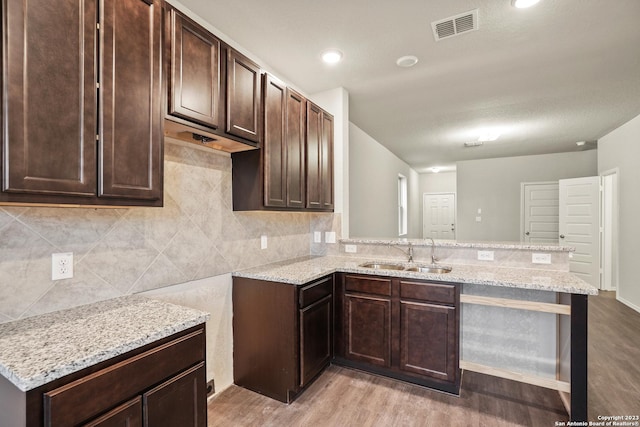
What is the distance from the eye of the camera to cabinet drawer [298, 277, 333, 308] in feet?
7.11

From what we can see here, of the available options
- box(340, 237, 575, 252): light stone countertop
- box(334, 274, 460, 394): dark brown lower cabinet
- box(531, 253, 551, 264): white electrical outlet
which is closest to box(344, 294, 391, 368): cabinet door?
box(334, 274, 460, 394): dark brown lower cabinet

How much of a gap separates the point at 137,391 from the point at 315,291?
1.35 meters

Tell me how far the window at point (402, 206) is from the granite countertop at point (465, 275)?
4823mm

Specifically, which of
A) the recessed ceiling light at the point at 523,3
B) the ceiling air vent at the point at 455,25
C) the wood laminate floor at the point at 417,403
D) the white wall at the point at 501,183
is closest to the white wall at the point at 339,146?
the ceiling air vent at the point at 455,25

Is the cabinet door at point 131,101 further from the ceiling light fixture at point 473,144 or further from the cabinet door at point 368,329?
the ceiling light fixture at point 473,144

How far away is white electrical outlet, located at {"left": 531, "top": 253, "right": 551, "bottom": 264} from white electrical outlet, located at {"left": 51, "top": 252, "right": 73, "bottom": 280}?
3.07 meters

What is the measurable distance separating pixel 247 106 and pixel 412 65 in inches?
63.6

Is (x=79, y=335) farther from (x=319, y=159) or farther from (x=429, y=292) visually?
(x=319, y=159)

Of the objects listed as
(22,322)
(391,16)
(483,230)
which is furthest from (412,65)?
(483,230)

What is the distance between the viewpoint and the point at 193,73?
1687 mm

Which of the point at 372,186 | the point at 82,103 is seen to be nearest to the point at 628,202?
the point at 372,186

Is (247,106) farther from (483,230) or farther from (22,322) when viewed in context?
(483,230)

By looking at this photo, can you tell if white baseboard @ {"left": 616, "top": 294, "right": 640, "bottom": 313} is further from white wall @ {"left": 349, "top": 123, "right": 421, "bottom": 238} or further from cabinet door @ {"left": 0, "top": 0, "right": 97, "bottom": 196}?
cabinet door @ {"left": 0, "top": 0, "right": 97, "bottom": 196}

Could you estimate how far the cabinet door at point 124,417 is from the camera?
102 cm
